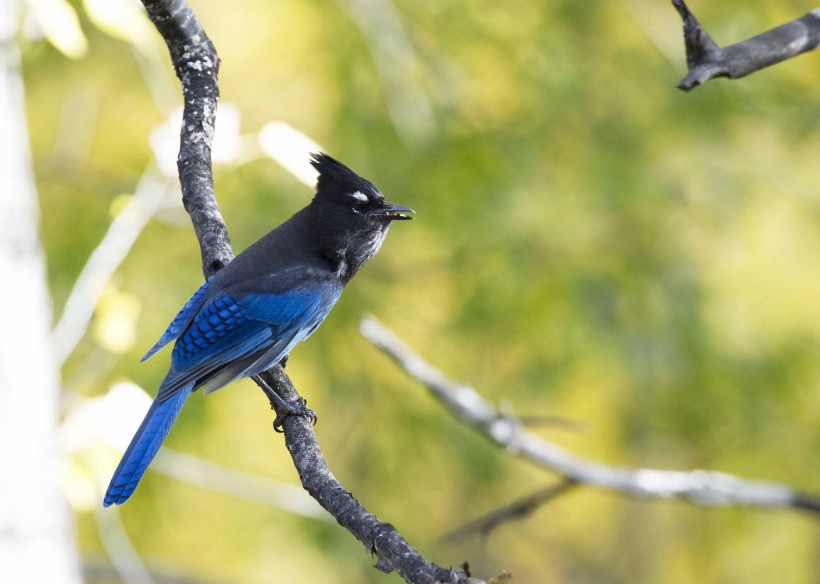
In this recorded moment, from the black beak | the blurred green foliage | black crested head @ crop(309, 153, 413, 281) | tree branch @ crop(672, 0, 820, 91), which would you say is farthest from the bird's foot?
the blurred green foliage

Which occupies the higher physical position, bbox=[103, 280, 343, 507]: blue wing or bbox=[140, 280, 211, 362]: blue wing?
bbox=[140, 280, 211, 362]: blue wing

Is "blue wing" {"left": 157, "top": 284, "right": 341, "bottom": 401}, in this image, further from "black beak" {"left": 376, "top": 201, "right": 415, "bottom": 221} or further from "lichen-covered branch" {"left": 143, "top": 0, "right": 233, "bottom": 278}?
→ "black beak" {"left": 376, "top": 201, "right": 415, "bottom": 221}

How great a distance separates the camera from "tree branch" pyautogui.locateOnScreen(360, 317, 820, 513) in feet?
10.3

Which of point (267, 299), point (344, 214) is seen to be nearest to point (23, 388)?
point (267, 299)

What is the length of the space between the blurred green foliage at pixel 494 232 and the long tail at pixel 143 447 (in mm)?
1462

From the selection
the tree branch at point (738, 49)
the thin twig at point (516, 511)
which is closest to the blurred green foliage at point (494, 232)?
the thin twig at point (516, 511)

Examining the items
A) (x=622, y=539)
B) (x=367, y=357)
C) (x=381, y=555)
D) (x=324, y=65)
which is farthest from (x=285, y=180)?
(x=622, y=539)

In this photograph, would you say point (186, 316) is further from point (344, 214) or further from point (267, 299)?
point (344, 214)

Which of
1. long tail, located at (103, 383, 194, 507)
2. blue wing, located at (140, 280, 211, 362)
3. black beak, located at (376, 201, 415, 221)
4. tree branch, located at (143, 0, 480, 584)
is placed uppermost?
tree branch, located at (143, 0, 480, 584)

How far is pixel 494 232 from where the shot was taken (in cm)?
470

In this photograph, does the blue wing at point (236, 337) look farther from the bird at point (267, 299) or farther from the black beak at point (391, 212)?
the black beak at point (391, 212)

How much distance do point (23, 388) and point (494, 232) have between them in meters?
2.44

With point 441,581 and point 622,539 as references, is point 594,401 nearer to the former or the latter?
point 622,539

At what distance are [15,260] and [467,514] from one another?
4.16 m
